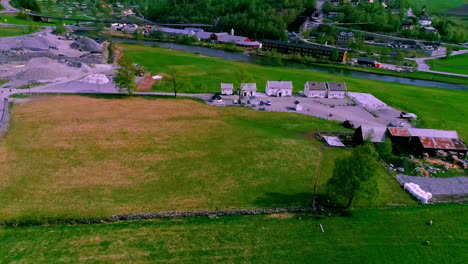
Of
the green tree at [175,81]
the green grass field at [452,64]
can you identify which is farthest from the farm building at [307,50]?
the green tree at [175,81]

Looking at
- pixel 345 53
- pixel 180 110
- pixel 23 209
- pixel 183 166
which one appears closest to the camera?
pixel 23 209

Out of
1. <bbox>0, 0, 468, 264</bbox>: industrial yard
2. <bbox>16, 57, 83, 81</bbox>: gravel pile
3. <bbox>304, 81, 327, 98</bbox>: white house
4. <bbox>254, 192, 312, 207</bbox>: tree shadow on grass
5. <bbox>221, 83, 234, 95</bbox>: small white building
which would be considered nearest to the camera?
<bbox>0, 0, 468, 264</bbox>: industrial yard

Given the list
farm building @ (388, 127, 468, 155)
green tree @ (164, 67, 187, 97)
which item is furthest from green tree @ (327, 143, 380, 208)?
green tree @ (164, 67, 187, 97)

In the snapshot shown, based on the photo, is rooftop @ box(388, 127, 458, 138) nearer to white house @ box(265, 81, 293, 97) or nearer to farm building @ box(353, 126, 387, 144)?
farm building @ box(353, 126, 387, 144)

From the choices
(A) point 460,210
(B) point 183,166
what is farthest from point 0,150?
(A) point 460,210

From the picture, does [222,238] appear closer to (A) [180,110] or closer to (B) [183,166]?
(B) [183,166]

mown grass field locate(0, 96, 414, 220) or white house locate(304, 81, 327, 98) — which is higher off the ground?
white house locate(304, 81, 327, 98)
